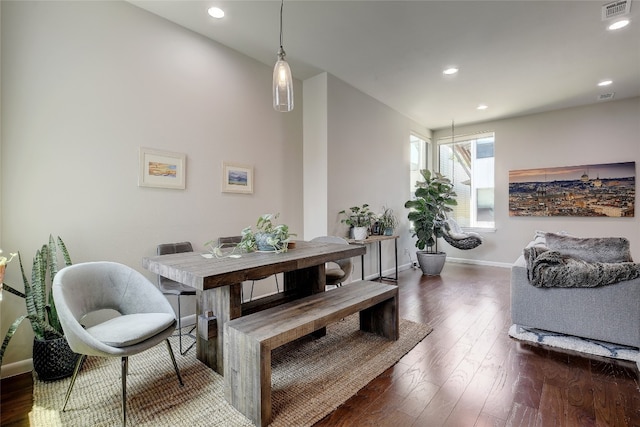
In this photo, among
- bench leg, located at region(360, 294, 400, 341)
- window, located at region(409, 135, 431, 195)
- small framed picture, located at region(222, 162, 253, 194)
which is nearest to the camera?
bench leg, located at region(360, 294, 400, 341)

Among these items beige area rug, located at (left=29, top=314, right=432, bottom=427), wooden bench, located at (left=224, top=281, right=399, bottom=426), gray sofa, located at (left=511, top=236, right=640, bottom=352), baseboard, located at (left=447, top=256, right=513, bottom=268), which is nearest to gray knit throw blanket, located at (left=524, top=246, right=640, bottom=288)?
gray sofa, located at (left=511, top=236, right=640, bottom=352)

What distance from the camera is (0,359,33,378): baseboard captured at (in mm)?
2114

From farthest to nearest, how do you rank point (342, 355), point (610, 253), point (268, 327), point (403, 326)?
point (403, 326) < point (610, 253) < point (342, 355) < point (268, 327)

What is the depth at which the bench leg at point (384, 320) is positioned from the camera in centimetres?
265

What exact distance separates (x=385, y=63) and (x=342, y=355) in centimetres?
333

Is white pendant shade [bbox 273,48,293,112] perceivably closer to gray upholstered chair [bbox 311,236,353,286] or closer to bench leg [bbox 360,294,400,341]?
gray upholstered chair [bbox 311,236,353,286]

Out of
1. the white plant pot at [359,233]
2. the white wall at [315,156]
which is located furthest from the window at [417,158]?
the white wall at [315,156]

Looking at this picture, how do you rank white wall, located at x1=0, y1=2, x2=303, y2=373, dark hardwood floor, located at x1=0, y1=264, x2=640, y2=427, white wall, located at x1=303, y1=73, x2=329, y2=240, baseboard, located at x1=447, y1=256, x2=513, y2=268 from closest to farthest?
dark hardwood floor, located at x1=0, y1=264, x2=640, y2=427 < white wall, located at x1=0, y1=2, x2=303, y2=373 < white wall, located at x1=303, y1=73, x2=329, y2=240 < baseboard, located at x1=447, y1=256, x2=513, y2=268

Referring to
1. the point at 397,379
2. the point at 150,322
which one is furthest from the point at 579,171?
the point at 150,322

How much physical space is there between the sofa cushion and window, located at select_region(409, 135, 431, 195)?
11.1 ft

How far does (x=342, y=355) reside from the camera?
241cm

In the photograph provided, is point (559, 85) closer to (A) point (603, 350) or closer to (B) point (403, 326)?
(A) point (603, 350)

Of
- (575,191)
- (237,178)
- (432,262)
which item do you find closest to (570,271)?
(432,262)

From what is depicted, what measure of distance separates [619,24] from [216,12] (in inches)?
152
